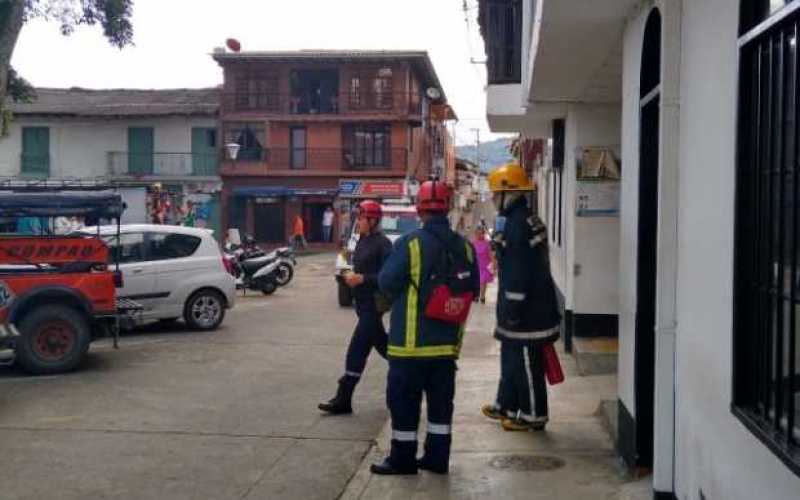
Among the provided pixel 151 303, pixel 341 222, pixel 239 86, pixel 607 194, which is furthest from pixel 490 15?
pixel 239 86

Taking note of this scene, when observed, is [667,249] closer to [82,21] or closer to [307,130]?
[82,21]

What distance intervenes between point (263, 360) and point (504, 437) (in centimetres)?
521

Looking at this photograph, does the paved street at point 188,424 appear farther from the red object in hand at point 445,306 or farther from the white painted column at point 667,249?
the white painted column at point 667,249

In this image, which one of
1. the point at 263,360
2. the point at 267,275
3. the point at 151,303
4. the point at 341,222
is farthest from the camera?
the point at 341,222

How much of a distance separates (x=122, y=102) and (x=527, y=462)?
160 feet

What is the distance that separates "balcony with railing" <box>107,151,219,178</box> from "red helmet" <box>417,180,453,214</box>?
44169 mm

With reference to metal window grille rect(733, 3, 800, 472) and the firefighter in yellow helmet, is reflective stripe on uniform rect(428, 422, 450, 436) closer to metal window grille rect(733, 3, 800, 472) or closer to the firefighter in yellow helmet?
the firefighter in yellow helmet

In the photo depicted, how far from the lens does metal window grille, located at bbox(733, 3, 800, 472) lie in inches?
135

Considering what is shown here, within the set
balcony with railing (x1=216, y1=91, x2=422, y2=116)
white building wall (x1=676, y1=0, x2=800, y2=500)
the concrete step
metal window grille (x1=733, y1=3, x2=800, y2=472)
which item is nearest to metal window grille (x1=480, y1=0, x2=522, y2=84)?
the concrete step

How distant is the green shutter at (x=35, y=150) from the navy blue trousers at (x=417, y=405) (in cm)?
4784

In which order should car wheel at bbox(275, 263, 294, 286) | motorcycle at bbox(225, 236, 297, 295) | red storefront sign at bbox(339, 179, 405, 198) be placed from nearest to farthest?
motorcycle at bbox(225, 236, 297, 295), car wheel at bbox(275, 263, 294, 286), red storefront sign at bbox(339, 179, 405, 198)

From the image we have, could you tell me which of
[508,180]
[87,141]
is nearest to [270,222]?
[87,141]

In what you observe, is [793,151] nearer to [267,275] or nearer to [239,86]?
[267,275]

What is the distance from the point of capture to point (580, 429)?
25.7ft
